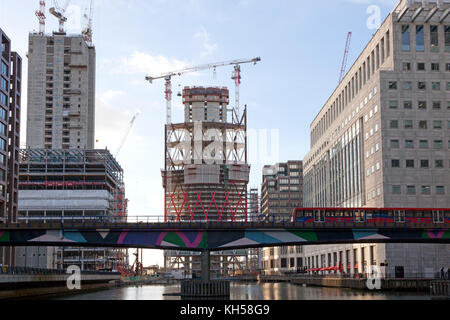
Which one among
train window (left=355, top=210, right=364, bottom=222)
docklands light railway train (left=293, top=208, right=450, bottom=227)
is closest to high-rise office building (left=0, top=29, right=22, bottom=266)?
docklands light railway train (left=293, top=208, right=450, bottom=227)

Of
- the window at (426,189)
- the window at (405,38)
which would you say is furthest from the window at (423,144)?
the window at (405,38)

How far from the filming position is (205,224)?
87.3 m

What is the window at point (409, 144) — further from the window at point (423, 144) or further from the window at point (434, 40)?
the window at point (434, 40)

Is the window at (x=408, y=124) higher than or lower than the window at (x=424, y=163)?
higher

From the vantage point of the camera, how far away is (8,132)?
514 feet

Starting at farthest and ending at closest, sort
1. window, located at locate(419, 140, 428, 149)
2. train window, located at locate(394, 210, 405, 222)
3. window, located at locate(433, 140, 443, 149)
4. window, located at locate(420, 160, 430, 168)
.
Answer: window, located at locate(433, 140, 443, 149) → window, located at locate(419, 140, 428, 149) → window, located at locate(420, 160, 430, 168) → train window, located at locate(394, 210, 405, 222)

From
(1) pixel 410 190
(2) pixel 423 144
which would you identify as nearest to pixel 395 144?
(2) pixel 423 144

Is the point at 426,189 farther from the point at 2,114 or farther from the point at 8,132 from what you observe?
the point at 8,132

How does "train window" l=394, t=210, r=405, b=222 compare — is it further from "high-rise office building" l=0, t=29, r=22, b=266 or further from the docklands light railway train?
"high-rise office building" l=0, t=29, r=22, b=266

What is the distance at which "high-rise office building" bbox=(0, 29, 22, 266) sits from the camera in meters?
149

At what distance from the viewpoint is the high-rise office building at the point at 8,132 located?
148750 millimetres

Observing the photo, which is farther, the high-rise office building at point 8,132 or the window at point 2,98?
the high-rise office building at point 8,132
